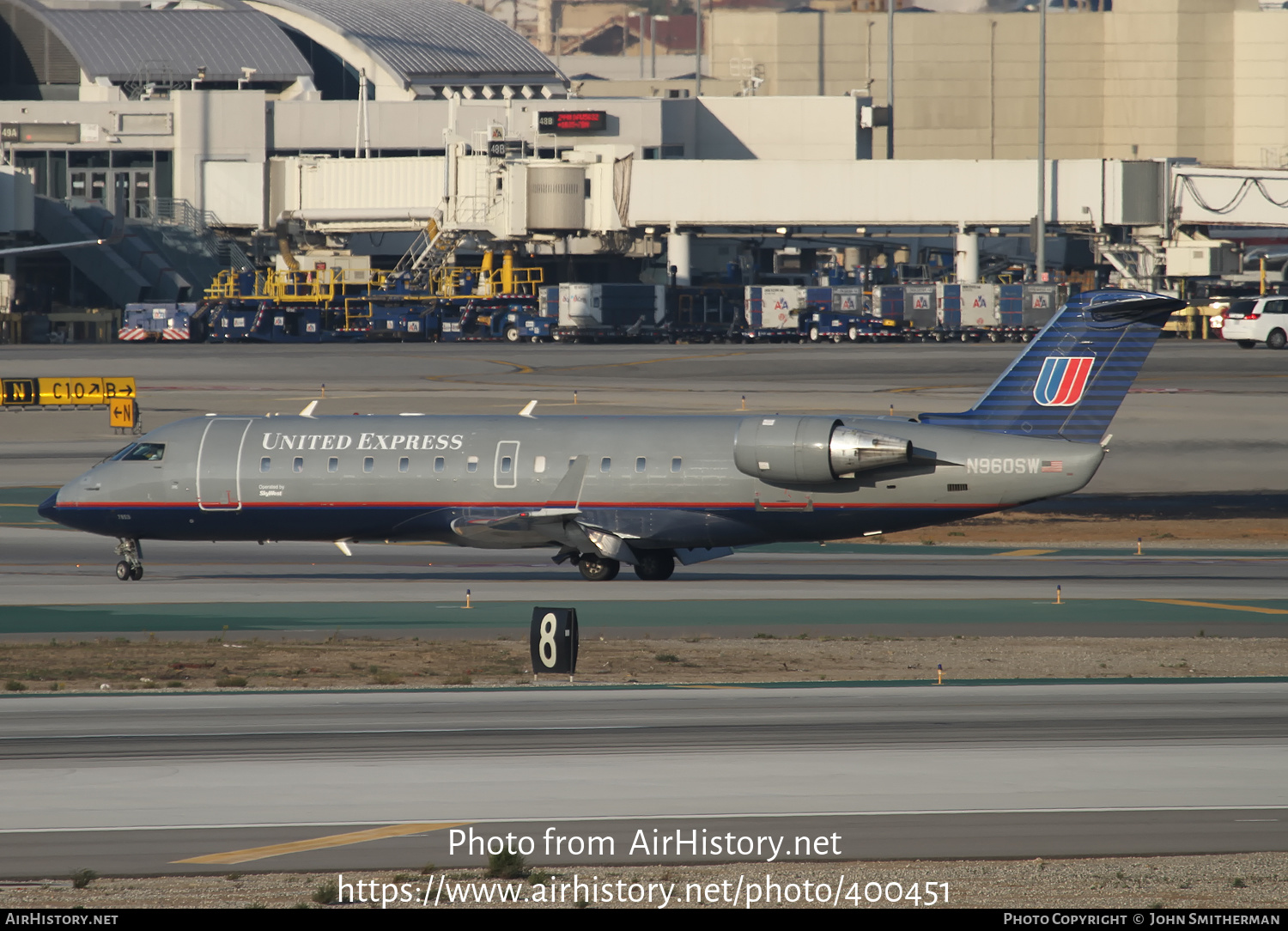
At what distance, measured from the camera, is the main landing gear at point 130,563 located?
35469 millimetres

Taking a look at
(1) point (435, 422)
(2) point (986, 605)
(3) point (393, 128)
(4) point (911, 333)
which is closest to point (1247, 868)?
(2) point (986, 605)

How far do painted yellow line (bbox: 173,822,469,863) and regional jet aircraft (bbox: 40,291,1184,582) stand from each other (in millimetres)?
17987

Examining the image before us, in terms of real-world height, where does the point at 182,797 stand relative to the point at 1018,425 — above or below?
below

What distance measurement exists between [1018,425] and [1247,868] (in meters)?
19.4

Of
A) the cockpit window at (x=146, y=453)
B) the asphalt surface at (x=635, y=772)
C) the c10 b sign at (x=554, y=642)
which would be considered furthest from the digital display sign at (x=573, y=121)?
the asphalt surface at (x=635, y=772)

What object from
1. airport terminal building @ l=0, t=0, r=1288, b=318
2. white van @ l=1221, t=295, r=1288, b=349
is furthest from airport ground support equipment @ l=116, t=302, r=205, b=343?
white van @ l=1221, t=295, r=1288, b=349

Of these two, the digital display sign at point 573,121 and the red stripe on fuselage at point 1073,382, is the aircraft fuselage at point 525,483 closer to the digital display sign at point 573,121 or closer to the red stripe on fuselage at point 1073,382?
the red stripe on fuselage at point 1073,382

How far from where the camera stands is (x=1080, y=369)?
3303 cm

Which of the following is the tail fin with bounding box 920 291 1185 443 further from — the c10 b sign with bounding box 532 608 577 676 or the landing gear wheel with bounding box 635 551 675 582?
the c10 b sign with bounding box 532 608 577 676

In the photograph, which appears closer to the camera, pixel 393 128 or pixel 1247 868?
pixel 1247 868

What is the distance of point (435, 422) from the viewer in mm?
35156

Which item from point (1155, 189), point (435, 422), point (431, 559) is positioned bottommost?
point (431, 559)

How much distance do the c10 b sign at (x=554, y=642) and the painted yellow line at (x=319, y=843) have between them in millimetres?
8497
